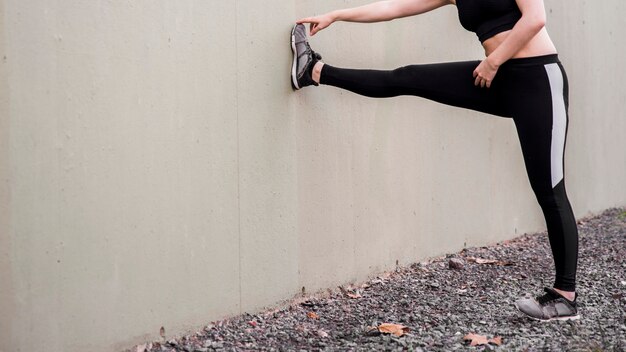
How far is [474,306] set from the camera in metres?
4.27

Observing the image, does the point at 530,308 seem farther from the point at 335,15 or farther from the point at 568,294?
the point at 335,15

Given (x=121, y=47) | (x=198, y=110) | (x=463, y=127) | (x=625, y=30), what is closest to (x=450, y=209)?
(x=463, y=127)

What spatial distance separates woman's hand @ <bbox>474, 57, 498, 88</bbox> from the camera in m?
3.70

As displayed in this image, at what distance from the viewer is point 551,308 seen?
12.5ft

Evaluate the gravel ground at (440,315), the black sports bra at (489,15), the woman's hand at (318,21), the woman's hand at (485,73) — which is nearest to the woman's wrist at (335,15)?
the woman's hand at (318,21)

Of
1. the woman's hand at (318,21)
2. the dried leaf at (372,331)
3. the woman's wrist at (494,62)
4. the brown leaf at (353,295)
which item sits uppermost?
the woman's hand at (318,21)

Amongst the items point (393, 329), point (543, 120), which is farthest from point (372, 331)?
point (543, 120)

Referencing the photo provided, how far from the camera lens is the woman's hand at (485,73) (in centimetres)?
370

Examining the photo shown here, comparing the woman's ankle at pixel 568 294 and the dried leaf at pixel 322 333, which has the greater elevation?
the woman's ankle at pixel 568 294

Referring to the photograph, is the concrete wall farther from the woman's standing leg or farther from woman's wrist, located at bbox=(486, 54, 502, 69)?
the woman's standing leg

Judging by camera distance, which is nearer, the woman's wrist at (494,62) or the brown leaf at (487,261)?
the woman's wrist at (494,62)

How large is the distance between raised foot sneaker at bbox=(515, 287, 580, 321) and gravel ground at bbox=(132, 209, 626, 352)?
0.14ft

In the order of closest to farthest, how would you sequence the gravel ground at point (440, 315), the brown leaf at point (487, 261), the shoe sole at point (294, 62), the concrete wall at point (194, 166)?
the concrete wall at point (194, 166) < the gravel ground at point (440, 315) < the shoe sole at point (294, 62) < the brown leaf at point (487, 261)

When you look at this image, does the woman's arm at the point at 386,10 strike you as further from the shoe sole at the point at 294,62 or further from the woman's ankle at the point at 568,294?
the woman's ankle at the point at 568,294
